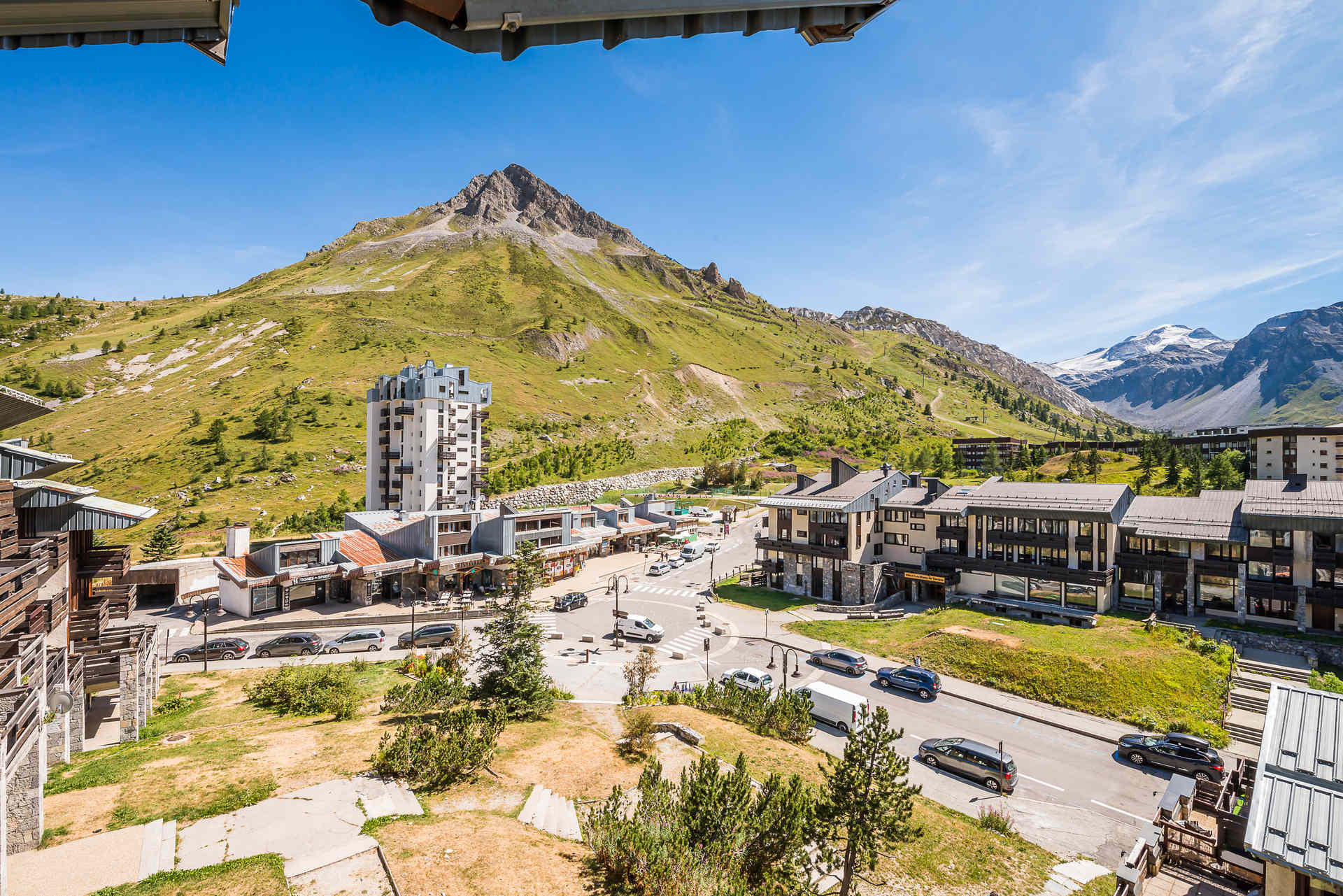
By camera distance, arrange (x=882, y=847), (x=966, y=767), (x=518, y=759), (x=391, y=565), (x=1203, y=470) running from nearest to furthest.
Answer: (x=882, y=847) → (x=518, y=759) → (x=966, y=767) → (x=391, y=565) → (x=1203, y=470)

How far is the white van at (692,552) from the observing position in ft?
229

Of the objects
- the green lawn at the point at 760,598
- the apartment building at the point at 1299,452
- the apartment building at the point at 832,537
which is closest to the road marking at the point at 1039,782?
the green lawn at the point at 760,598

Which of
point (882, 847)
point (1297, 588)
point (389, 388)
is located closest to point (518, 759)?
point (882, 847)

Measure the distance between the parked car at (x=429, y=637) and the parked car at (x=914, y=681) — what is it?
28952 millimetres

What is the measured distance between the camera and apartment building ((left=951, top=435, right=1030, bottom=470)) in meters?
138

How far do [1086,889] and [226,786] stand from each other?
27.1m

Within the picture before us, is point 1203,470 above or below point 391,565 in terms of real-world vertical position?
above

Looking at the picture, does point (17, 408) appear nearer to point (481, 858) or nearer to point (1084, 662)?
point (481, 858)

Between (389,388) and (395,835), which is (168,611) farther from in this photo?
(395,835)

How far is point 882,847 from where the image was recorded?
1493 centimetres

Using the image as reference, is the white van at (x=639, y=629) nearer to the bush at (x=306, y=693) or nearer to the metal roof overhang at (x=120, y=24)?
the bush at (x=306, y=693)

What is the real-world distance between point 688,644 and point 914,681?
51.6ft

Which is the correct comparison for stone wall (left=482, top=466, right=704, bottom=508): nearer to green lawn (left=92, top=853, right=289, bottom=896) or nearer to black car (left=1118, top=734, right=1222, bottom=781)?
green lawn (left=92, top=853, right=289, bottom=896)

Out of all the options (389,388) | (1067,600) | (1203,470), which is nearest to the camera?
(1067,600)
